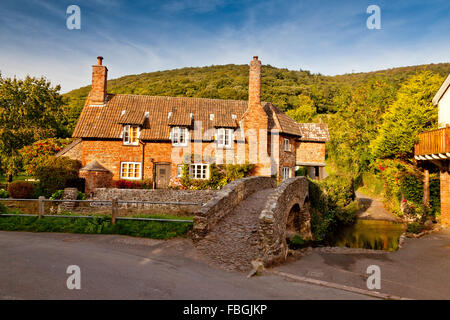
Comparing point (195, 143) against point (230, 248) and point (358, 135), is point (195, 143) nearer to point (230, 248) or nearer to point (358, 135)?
point (230, 248)

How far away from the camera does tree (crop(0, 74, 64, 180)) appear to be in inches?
1196

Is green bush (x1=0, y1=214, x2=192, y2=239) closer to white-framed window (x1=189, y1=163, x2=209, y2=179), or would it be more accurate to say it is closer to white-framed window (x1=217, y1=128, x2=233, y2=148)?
white-framed window (x1=189, y1=163, x2=209, y2=179)

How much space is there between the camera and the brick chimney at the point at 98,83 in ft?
82.3

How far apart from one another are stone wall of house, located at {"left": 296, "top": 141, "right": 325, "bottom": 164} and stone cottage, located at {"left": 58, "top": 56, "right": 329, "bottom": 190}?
10.5 feet

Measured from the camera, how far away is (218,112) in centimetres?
2673

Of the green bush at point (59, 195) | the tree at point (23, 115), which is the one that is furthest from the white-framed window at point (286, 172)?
the tree at point (23, 115)

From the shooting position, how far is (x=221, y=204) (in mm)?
11398

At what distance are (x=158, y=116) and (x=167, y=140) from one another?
9.68 feet

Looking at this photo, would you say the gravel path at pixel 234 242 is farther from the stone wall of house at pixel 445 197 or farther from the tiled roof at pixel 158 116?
the tiled roof at pixel 158 116

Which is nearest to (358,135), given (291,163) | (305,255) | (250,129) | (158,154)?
(291,163)

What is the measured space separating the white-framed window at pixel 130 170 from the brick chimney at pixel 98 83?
257 inches

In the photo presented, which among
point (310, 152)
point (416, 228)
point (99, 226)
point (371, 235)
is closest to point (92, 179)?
point (99, 226)

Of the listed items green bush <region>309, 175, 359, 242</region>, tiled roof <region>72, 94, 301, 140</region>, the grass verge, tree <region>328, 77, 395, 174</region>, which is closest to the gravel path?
the grass verge
